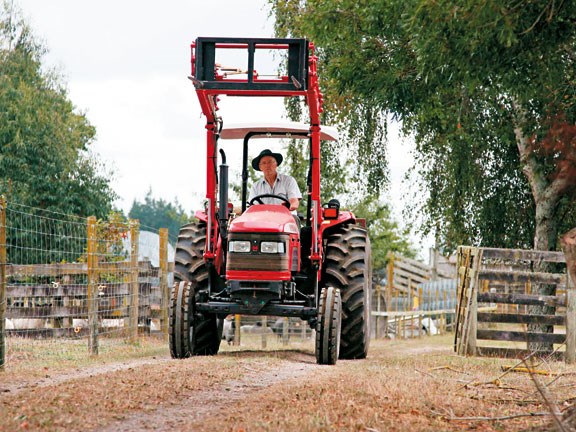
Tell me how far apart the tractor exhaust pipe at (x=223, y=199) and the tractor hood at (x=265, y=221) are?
0.15m

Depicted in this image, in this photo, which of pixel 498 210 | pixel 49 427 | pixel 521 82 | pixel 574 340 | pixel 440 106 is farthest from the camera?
pixel 498 210

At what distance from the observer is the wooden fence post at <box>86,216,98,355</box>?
13234 mm

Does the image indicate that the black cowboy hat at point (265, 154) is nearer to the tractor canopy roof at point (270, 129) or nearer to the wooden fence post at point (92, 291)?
the tractor canopy roof at point (270, 129)

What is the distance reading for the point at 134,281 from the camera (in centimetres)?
1599

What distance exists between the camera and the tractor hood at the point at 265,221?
36.1 feet

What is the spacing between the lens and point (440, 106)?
58.5 feet

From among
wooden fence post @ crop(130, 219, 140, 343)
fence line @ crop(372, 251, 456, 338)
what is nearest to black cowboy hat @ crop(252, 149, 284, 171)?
wooden fence post @ crop(130, 219, 140, 343)

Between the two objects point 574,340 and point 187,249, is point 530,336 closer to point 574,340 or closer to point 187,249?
point 574,340

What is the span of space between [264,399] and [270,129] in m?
5.38

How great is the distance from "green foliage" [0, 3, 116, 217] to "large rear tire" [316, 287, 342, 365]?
31.9m

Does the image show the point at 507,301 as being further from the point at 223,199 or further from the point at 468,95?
the point at 223,199

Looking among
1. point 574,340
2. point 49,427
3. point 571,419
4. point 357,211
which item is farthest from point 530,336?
point 357,211

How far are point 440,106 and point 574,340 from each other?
5459 millimetres

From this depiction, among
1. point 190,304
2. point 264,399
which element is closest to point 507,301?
point 190,304
